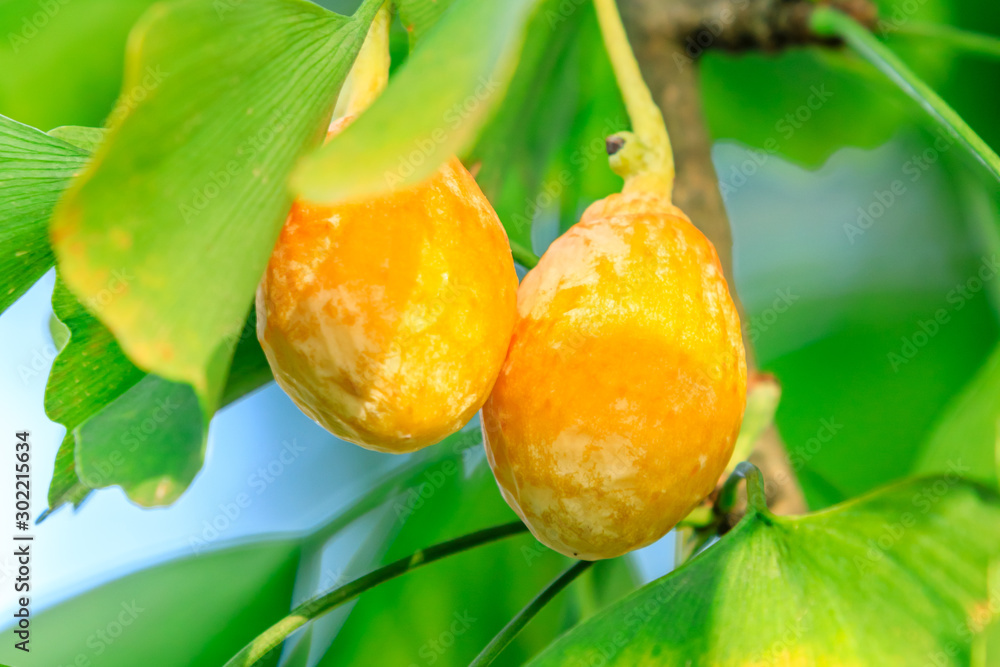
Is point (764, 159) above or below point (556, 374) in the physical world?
below

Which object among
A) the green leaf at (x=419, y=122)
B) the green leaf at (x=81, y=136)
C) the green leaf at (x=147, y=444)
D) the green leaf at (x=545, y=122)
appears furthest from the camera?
the green leaf at (x=545, y=122)

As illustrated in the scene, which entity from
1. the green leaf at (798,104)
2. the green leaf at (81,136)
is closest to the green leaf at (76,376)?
the green leaf at (81,136)

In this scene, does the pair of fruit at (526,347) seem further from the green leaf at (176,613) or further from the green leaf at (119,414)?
the green leaf at (176,613)

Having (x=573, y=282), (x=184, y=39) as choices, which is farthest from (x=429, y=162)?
(x=573, y=282)

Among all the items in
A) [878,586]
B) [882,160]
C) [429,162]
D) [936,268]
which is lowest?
[936,268]

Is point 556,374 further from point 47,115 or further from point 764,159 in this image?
point 764,159

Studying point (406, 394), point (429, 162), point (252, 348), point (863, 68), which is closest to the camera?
point (429, 162)
